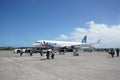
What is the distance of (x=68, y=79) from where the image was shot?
34.8 ft

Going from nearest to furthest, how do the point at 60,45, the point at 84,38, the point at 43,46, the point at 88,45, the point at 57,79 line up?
1. the point at 57,79
2. the point at 43,46
3. the point at 60,45
4. the point at 88,45
5. the point at 84,38

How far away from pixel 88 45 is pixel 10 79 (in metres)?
80.5

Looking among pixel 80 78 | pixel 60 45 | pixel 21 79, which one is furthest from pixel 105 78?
pixel 60 45

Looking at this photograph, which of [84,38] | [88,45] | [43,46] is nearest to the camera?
[43,46]

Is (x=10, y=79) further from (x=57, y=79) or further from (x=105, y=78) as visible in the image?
(x=105, y=78)

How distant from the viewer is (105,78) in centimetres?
1084

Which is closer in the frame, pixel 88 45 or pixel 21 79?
pixel 21 79

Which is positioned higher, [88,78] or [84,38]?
[84,38]

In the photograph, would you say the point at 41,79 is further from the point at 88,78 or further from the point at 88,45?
the point at 88,45

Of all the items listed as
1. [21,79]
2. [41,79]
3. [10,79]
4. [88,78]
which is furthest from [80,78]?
[10,79]

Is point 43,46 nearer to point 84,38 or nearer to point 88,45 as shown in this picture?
point 88,45

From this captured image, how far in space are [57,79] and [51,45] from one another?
51.1m

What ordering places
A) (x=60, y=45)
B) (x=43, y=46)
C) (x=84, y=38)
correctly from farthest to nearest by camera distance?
(x=84, y=38) → (x=60, y=45) → (x=43, y=46)

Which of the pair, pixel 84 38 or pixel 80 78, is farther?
pixel 84 38
